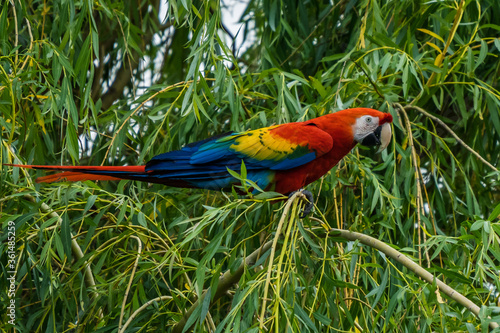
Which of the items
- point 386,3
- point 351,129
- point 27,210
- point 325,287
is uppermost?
point 386,3

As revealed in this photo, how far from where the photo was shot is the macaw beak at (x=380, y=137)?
6.84 feet

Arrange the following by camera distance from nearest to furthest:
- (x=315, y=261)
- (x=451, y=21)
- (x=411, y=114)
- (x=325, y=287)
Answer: (x=325, y=287) → (x=315, y=261) → (x=451, y=21) → (x=411, y=114)

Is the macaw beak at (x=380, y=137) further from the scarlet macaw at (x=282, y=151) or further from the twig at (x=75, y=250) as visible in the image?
the twig at (x=75, y=250)

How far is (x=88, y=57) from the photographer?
173 centimetres

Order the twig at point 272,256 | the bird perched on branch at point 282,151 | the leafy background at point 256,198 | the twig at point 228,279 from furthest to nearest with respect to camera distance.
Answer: the bird perched on branch at point 282,151, the twig at point 228,279, the leafy background at point 256,198, the twig at point 272,256

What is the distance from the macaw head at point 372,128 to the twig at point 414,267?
63 centimetres

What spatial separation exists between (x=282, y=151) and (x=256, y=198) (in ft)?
2.06

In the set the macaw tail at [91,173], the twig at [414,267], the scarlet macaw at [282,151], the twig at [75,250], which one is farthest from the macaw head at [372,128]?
the twig at [75,250]

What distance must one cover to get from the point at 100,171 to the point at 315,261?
0.71m

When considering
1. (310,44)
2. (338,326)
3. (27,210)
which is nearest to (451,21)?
(310,44)

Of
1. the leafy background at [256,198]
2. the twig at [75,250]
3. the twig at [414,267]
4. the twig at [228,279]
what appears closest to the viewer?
the twig at [414,267]

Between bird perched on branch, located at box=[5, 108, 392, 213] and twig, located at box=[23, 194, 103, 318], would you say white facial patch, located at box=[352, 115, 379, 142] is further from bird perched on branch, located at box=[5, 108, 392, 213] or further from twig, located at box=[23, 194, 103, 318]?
twig, located at box=[23, 194, 103, 318]

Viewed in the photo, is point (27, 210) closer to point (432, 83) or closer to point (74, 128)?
point (74, 128)

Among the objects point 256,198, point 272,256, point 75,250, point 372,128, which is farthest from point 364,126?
point 75,250
